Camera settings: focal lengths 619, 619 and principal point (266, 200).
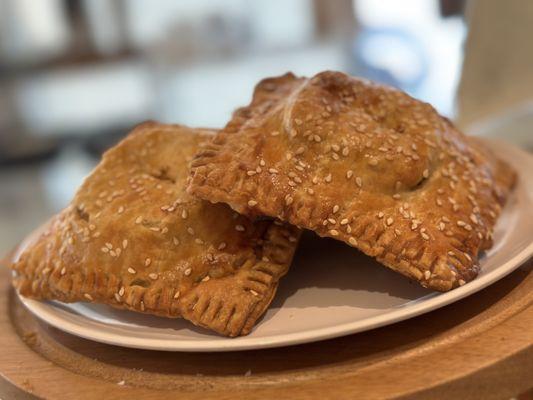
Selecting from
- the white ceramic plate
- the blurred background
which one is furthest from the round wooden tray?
the blurred background

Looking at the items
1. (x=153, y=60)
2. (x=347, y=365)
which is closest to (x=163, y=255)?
(x=347, y=365)

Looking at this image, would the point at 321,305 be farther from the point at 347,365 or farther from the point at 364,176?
the point at 364,176

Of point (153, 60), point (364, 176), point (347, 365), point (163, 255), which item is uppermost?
point (364, 176)

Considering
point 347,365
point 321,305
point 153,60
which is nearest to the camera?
point 347,365

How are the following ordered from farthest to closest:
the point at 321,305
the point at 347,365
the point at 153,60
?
the point at 153,60
the point at 321,305
the point at 347,365

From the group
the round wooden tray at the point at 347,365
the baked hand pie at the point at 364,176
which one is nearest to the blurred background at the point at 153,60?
the baked hand pie at the point at 364,176

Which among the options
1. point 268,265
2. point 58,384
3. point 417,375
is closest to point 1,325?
point 58,384

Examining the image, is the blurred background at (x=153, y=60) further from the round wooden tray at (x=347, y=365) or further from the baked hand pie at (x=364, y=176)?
the round wooden tray at (x=347, y=365)
